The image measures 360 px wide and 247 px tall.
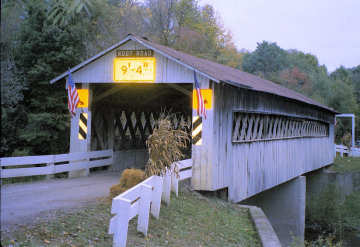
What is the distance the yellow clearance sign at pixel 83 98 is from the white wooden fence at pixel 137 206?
3.98 m

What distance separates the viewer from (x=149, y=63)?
10.4 meters

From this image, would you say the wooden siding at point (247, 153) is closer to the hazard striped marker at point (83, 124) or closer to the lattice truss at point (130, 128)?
the lattice truss at point (130, 128)

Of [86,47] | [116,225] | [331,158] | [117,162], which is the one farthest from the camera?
[331,158]

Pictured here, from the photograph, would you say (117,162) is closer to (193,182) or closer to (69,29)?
(193,182)

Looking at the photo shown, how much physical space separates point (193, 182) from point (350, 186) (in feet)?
52.2

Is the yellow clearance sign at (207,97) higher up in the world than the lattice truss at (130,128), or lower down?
higher up

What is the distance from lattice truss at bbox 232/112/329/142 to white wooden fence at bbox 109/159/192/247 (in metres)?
3.77

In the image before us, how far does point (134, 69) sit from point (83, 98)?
68.4 inches

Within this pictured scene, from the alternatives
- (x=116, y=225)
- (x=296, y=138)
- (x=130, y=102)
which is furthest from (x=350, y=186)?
(x=116, y=225)

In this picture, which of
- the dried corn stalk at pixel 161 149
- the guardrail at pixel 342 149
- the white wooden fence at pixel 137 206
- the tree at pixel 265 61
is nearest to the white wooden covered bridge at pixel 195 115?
the white wooden fence at pixel 137 206

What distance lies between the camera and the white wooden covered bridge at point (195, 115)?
983cm

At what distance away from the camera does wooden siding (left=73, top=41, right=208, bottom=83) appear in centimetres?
1003

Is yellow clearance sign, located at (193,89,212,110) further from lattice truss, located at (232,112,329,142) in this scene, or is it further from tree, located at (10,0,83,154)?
tree, located at (10,0,83,154)

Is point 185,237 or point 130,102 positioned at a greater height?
point 130,102
